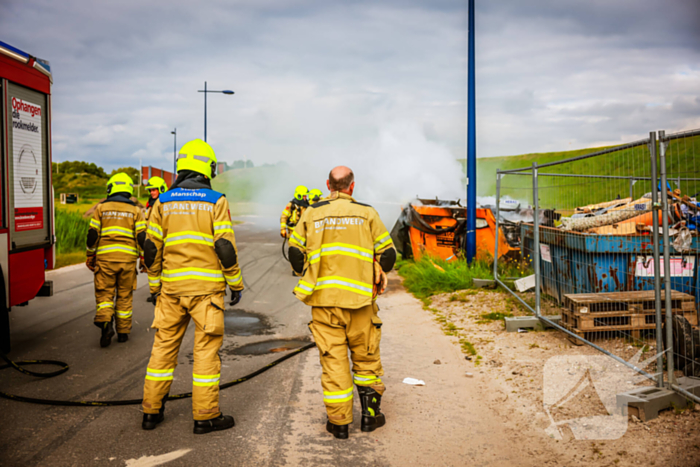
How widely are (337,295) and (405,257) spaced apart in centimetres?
942

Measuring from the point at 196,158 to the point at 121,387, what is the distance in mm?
2313

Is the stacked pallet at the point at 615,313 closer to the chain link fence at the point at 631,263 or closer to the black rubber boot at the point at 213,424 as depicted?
the chain link fence at the point at 631,263

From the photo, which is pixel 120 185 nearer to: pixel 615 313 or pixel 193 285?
pixel 193 285

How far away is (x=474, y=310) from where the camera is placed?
7414 millimetres

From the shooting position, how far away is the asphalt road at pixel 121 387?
135 inches

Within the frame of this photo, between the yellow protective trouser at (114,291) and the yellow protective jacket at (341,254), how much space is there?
3340mm

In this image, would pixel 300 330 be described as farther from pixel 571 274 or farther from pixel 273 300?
Result: pixel 571 274

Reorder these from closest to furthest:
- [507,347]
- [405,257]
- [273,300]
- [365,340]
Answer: [365,340], [507,347], [273,300], [405,257]

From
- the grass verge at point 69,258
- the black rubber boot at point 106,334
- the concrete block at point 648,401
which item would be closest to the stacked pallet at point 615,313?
the concrete block at point 648,401

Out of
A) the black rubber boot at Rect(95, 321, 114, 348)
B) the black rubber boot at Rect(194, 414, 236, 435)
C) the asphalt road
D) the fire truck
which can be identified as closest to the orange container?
the asphalt road

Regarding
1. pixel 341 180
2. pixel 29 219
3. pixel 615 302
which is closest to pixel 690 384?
pixel 615 302

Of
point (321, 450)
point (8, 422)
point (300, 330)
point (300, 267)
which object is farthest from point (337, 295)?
point (300, 330)

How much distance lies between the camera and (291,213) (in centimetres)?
1170

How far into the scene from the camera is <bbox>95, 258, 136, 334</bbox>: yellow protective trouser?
5.94 m
